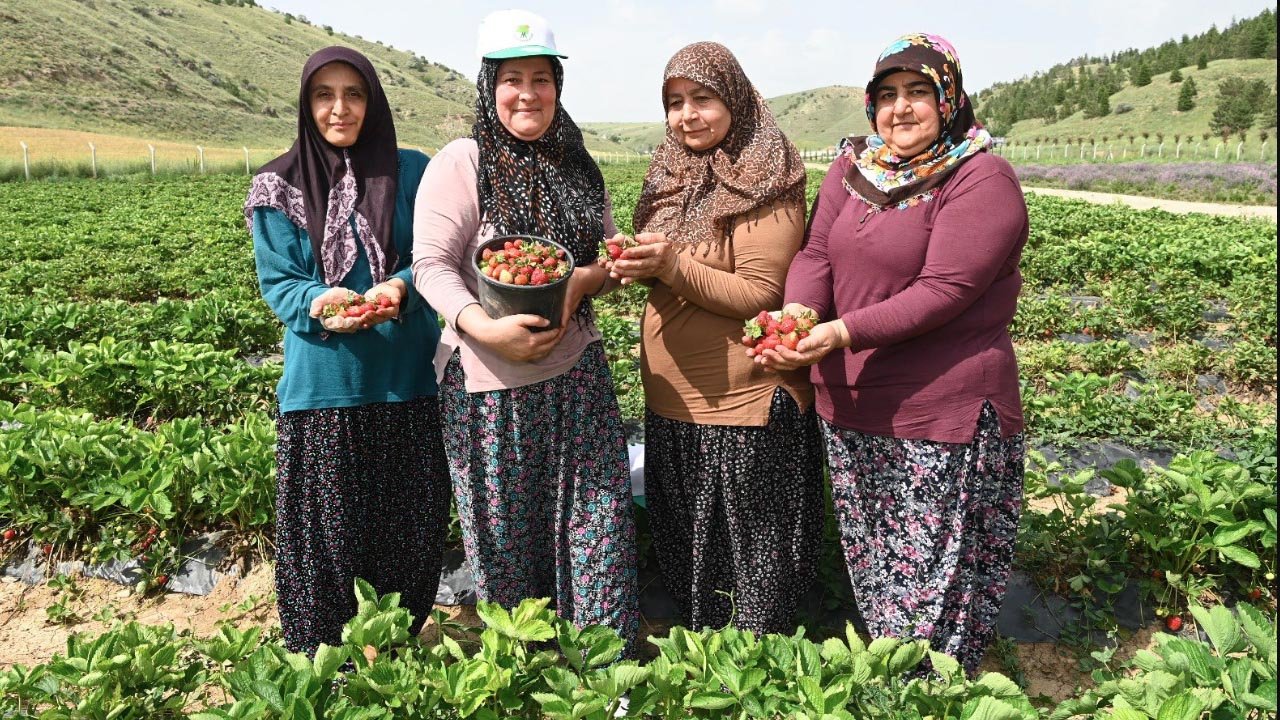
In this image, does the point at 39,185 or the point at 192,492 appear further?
the point at 39,185

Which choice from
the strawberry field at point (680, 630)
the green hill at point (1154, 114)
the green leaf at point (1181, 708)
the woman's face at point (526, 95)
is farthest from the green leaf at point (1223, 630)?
the green hill at point (1154, 114)

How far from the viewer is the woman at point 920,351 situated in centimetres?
213

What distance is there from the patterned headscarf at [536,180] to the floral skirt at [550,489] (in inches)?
12.0

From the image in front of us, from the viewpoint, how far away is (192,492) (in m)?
3.37

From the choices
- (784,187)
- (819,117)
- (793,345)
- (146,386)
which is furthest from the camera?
(819,117)

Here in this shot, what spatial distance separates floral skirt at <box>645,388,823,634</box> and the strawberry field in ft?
1.21

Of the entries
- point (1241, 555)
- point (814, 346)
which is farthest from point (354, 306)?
point (1241, 555)

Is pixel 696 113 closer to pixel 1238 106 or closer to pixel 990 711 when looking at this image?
pixel 990 711

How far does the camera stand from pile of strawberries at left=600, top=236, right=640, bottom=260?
226 cm

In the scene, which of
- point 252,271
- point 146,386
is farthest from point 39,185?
point 146,386

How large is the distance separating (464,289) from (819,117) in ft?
578

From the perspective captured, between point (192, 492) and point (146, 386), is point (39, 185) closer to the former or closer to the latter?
point (146, 386)

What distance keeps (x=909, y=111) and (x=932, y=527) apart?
1180 millimetres

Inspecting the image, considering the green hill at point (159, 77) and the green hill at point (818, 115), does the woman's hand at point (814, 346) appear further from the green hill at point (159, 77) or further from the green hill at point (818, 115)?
the green hill at point (818, 115)
